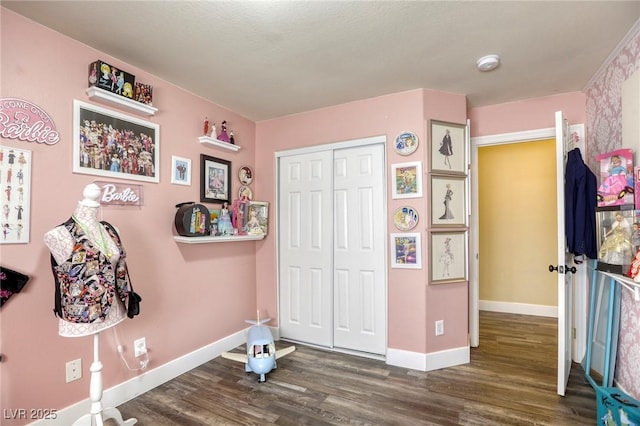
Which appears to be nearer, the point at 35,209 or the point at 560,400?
the point at 35,209

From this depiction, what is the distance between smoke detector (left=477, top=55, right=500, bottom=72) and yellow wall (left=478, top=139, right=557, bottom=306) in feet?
8.03

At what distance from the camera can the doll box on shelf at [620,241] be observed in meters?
1.72

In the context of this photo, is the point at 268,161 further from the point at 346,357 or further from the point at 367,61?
the point at 346,357

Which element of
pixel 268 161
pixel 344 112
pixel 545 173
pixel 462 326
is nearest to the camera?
pixel 462 326

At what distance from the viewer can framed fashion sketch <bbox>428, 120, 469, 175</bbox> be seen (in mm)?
2662

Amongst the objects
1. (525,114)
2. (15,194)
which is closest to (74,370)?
(15,194)

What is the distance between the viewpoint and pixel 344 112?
3002 millimetres

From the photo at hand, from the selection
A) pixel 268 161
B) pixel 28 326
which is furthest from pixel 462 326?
pixel 28 326

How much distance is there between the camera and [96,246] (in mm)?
1634

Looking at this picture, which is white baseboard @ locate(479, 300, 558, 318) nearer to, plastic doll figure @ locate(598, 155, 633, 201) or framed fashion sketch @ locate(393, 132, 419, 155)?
plastic doll figure @ locate(598, 155, 633, 201)

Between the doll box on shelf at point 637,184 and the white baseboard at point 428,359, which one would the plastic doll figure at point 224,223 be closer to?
the white baseboard at point 428,359

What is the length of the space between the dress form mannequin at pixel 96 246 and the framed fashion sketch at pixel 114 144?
46 cm

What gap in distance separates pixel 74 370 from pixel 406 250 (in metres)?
2.53

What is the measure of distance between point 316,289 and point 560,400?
2080mm
